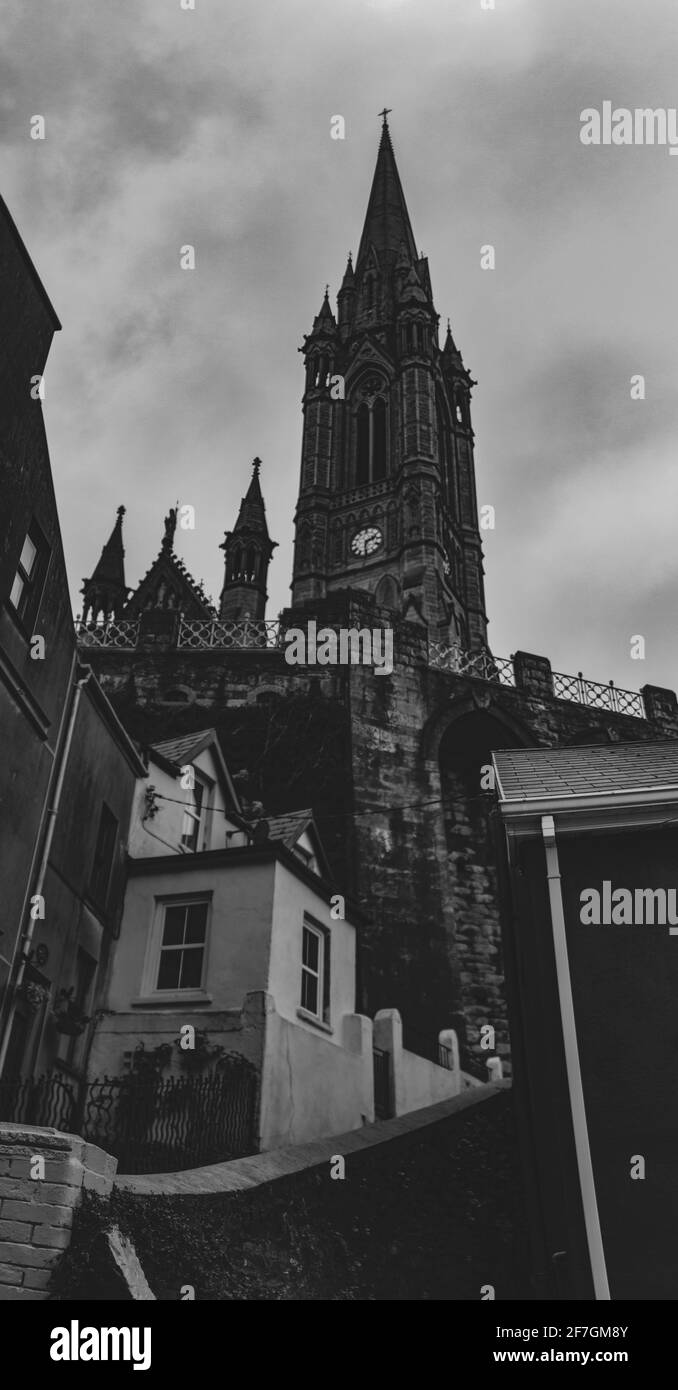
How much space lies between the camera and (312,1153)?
400 inches

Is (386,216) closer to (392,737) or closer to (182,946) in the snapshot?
(392,737)

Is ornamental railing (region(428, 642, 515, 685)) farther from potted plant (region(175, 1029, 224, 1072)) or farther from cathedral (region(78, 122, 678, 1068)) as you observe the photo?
potted plant (region(175, 1029, 224, 1072))

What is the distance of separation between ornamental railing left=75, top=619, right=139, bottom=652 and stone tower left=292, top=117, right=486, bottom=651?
16403mm

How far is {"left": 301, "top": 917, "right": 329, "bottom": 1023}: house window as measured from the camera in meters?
13.9

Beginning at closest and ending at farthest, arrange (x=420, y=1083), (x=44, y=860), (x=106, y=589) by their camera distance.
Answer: (x=44, y=860) → (x=420, y=1083) → (x=106, y=589)

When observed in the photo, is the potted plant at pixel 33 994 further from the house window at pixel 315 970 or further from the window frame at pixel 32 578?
the window frame at pixel 32 578

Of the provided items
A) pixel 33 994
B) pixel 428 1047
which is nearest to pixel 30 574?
pixel 33 994

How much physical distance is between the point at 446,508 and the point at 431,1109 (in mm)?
38008

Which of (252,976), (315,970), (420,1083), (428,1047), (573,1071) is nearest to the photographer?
(573,1071)

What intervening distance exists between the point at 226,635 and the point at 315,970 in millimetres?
12396

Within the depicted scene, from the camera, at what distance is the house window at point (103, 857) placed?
43.9ft

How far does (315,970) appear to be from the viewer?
1429 cm
